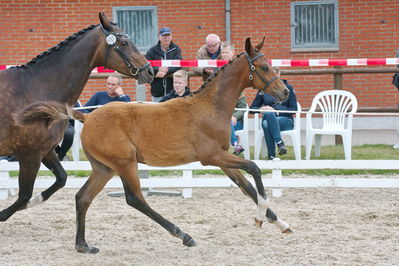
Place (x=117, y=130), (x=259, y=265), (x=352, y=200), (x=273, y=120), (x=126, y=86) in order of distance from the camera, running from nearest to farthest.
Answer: (x=259, y=265) → (x=117, y=130) → (x=352, y=200) → (x=273, y=120) → (x=126, y=86)

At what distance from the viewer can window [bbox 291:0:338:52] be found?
14570mm

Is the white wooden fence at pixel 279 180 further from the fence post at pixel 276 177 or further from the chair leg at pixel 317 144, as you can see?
the chair leg at pixel 317 144

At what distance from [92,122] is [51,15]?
9.51 meters

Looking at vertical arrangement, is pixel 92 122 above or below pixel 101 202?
above

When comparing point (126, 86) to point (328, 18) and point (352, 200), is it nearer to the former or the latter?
point (328, 18)

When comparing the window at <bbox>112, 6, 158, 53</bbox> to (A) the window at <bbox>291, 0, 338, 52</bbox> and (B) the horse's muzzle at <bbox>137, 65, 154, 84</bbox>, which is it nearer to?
(A) the window at <bbox>291, 0, 338, 52</bbox>

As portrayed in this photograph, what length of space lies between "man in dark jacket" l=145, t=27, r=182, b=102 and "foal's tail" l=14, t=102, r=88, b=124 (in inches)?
135

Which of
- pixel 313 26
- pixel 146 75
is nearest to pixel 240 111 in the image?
pixel 146 75

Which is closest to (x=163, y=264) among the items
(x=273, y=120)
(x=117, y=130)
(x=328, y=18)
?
(x=117, y=130)

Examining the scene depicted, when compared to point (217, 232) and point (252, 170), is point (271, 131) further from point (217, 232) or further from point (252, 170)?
point (252, 170)

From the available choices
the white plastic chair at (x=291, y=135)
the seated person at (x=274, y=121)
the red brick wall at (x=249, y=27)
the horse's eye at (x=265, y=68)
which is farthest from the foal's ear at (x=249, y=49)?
the red brick wall at (x=249, y=27)

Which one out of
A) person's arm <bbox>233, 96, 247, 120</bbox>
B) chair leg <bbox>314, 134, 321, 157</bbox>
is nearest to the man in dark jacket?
person's arm <bbox>233, 96, 247, 120</bbox>

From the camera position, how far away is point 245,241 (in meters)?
5.93

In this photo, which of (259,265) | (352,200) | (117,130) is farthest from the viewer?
(352,200)
